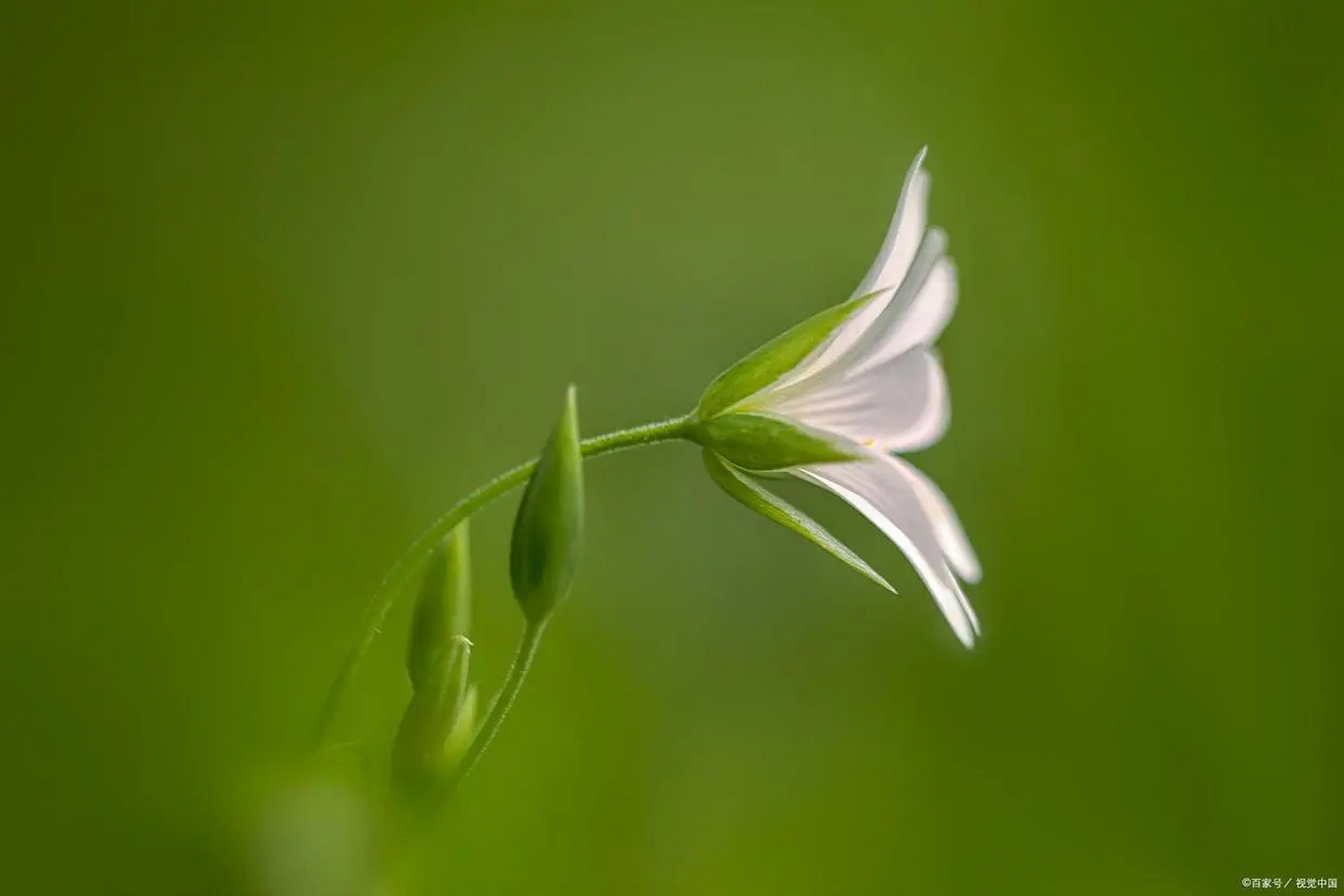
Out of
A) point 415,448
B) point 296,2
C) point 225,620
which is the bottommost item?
point 225,620

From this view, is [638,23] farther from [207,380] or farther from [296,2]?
[207,380]

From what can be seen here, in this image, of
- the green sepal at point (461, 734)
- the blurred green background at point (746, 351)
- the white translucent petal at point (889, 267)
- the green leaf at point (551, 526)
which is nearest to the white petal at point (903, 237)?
the white translucent petal at point (889, 267)

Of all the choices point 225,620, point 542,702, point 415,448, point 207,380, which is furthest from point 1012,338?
point 225,620

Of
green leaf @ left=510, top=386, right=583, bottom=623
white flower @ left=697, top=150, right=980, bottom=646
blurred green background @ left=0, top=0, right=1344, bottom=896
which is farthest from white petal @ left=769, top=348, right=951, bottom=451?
blurred green background @ left=0, top=0, right=1344, bottom=896

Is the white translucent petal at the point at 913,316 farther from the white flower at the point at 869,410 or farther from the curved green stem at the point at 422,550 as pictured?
the curved green stem at the point at 422,550

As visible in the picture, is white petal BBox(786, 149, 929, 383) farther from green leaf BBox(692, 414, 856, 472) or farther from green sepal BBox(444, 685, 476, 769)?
green sepal BBox(444, 685, 476, 769)

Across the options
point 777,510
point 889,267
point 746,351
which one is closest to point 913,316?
point 889,267
